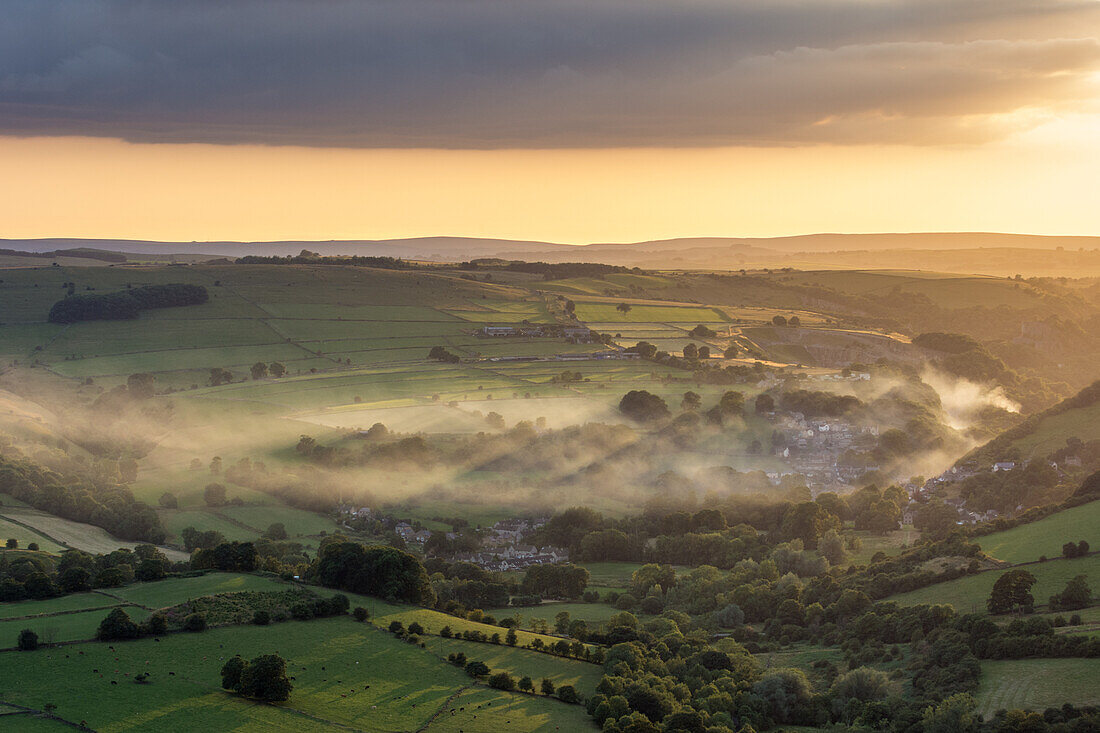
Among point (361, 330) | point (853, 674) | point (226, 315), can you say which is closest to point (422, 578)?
point (853, 674)

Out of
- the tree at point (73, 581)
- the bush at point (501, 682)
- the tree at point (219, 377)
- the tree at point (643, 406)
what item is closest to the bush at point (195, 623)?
the tree at point (73, 581)

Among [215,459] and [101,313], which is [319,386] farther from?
[101,313]

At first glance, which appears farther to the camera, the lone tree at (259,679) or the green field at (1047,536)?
the green field at (1047,536)

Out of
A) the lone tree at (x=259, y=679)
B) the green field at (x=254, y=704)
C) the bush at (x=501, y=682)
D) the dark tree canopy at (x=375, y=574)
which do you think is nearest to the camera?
the green field at (x=254, y=704)

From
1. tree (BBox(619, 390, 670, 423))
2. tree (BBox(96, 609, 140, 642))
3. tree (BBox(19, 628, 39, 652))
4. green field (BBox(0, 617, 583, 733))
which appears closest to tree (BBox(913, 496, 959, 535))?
tree (BBox(619, 390, 670, 423))

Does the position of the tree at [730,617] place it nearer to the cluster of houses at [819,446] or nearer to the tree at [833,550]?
the tree at [833,550]

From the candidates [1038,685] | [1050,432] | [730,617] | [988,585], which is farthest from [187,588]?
[1050,432]

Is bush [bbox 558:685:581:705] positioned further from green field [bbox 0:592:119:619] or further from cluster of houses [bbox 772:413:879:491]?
cluster of houses [bbox 772:413:879:491]

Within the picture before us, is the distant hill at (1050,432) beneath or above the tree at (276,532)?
above
